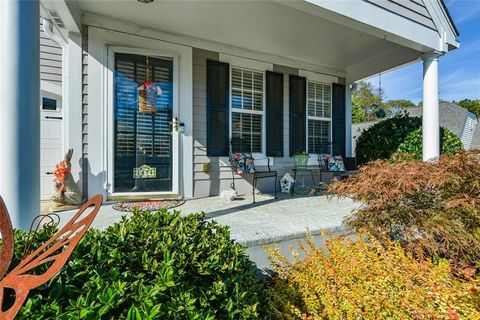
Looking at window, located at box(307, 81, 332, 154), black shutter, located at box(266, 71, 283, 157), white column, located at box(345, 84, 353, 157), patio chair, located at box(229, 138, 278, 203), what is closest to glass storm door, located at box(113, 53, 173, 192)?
patio chair, located at box(229, 138, 278, 203)

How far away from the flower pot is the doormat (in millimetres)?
2267

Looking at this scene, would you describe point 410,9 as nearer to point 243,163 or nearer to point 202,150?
point 243,163

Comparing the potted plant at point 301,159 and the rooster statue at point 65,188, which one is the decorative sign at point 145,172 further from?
the potted plant at point 301,159

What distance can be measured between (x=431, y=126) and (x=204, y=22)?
3726 mm

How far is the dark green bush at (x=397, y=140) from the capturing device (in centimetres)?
493

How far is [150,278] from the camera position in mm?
1059

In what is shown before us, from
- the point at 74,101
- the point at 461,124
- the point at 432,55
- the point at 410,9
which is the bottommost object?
the point at 74,101

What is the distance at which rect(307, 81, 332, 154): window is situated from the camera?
17.9 ft

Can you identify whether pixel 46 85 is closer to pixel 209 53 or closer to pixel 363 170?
pixel 209 53

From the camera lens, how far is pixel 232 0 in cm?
312

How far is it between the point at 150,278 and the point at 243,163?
10.5 feet

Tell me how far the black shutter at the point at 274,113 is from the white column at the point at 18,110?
3.65m

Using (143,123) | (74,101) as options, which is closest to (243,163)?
(143,123)

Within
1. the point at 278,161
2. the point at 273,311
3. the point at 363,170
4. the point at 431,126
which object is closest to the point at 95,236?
the point at 273,311
